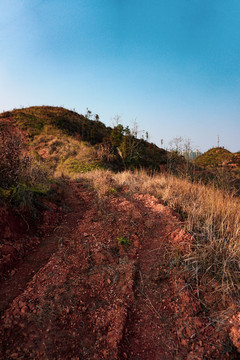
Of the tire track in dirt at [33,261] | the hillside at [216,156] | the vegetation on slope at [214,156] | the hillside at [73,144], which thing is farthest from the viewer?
the vegetation on slope at [214,156]

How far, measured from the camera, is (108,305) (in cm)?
191

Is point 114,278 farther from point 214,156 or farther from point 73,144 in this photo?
point 214,156

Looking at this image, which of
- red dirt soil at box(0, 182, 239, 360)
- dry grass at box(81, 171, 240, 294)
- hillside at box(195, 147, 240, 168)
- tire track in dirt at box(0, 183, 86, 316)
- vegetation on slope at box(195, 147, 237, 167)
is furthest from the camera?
vegetation on slope at box(195, 147, 237, 167)

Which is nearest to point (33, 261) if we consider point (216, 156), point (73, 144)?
point (73, 144)

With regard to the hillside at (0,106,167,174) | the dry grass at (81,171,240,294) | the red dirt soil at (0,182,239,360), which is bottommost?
the red dirt soil at (0,182,239,360)

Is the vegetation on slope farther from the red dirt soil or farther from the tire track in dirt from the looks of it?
the red dirt soil

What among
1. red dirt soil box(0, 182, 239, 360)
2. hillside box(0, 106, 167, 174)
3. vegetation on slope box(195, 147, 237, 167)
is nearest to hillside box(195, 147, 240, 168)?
vegetation on slope box(195, 147, 237, 167)

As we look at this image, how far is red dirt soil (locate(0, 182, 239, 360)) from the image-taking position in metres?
1.53

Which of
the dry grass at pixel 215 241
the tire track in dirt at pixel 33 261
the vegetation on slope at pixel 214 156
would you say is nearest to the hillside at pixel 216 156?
the vegetation on slope at pixel 214 156

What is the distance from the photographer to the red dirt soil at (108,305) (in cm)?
153

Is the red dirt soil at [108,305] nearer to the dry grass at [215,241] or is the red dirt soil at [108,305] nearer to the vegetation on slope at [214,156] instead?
the dry grass at [215,241]

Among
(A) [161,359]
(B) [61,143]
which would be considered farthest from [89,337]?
(B) [61,143]

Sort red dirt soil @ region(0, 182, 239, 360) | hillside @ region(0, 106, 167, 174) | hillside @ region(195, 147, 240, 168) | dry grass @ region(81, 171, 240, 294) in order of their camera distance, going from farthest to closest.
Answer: hillside @ region(195, 147, 240, 168)
hillside @ region(0, 106, 167, 174)
dry grass @ region(81, 171, 240, 294)
red dirt soil @ region(0, 182, 239, 360)

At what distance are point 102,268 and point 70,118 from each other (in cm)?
2231
